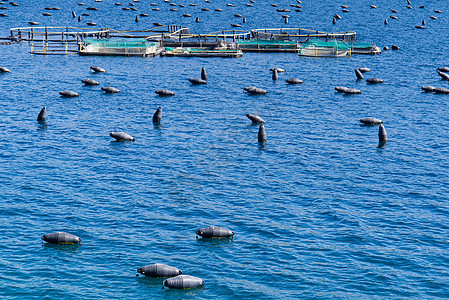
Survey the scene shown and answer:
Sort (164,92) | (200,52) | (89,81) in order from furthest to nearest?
(200,52), (89,81), (164,92)

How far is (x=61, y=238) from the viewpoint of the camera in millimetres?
48688

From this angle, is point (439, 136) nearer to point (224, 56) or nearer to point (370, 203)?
point (370, 203)

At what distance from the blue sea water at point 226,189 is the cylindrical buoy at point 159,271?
0.51m

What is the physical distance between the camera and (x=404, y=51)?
150m

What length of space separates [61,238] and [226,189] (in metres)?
18.5

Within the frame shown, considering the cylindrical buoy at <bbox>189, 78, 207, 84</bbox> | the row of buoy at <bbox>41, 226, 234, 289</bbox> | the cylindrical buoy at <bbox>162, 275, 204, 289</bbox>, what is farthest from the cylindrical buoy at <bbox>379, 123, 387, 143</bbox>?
the cylindrical buoy at <bbox>162, 275, 204, 289</bbox>

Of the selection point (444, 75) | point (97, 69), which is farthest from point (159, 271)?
point (444, 75)

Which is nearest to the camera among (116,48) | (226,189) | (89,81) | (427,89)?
(226,189)

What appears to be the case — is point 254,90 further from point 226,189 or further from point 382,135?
point 226,189

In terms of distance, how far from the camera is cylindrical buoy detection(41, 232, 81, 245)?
4872 cm

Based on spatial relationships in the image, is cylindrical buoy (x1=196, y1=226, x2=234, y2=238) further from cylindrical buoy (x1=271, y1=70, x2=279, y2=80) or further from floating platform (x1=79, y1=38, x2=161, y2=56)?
floating platform (x1=79, y1=38, x2=161, y2=56)

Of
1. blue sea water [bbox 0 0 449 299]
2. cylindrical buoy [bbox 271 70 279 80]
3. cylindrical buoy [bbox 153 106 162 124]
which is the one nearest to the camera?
blue sea water [bbox 0 0 449 299]

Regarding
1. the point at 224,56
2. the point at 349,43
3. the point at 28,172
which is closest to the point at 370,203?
the point at 28,172

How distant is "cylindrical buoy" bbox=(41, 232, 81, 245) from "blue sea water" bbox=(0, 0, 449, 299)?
1.53ft
